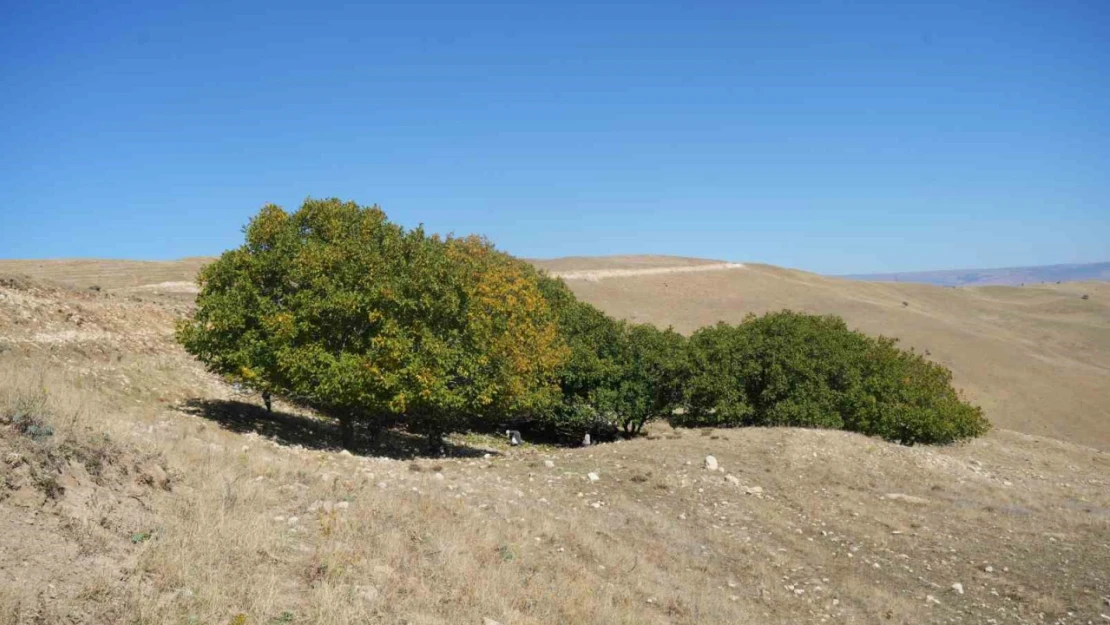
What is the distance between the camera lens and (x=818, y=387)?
33812 mm

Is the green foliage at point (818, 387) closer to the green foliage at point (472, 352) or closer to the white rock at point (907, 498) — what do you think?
the green foliage at point (472, 352)

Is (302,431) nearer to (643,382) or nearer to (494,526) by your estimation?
(494,526)

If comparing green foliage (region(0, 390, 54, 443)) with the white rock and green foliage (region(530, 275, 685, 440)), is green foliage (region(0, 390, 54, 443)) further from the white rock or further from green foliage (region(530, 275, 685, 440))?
green foliage (region(530, 275, 685, 440))

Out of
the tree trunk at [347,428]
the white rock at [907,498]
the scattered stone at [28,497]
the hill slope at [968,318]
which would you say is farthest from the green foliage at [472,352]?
the hill slope at [968,318]

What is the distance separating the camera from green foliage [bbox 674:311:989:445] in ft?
109

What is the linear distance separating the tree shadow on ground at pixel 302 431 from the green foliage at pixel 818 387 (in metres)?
12.8

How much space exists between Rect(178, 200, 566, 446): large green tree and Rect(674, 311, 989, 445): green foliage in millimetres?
13870

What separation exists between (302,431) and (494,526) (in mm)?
13341

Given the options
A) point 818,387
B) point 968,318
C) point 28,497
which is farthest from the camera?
point 968,318

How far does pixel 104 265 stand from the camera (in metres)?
83.6

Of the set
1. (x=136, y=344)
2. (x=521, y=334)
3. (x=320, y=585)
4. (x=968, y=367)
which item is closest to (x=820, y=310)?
(x=968, y=367)

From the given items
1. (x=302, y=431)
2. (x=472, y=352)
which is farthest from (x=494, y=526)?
(x=302, y=431)

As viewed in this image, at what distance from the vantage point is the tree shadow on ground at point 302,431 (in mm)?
21484

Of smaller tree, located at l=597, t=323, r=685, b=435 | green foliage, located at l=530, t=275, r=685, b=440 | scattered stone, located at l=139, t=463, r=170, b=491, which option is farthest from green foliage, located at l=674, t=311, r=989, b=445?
scattered stone, located at l=139, t=463, r=170, b=491
